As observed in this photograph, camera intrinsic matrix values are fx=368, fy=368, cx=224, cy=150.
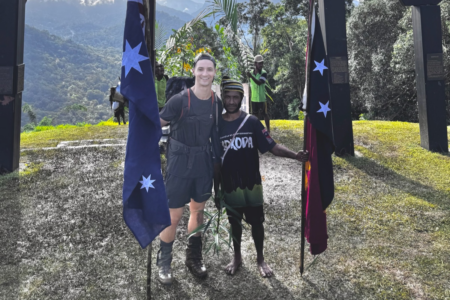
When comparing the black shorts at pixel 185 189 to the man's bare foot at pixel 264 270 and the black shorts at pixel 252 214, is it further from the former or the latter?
the man's bare foot at pixel 264 270

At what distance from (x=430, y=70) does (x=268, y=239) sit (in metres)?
5.38

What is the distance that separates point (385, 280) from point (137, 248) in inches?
95.8

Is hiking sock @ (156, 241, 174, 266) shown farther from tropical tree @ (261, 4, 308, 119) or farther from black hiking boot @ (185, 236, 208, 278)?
tropical tree @ (261, 4, 308, 119)

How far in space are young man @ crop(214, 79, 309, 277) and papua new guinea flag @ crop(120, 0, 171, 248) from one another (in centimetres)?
64

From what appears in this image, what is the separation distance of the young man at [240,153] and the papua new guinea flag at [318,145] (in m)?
0.14

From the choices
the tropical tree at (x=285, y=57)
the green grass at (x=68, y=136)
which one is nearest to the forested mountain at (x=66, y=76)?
the tropical tree at (x=285, y=57)

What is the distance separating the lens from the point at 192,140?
3.05 metres

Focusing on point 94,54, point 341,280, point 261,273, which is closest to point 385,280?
point 341,280

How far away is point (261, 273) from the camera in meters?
3.32

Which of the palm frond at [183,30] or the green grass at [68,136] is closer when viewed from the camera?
the palm frond at [183,30]

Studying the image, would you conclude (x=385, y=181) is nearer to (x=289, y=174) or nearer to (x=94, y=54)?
(x=289, y=174)

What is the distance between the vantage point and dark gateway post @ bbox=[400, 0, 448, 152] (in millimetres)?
7188

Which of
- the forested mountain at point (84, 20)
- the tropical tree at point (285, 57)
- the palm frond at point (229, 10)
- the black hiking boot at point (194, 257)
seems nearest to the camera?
the black hiking boot at point (194, 257)

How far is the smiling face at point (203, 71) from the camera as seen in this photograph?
9.80 feet
